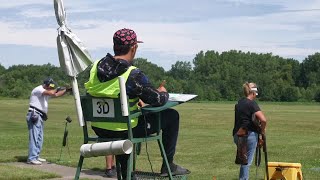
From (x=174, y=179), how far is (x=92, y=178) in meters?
4.78

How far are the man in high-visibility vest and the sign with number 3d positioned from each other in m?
0.07

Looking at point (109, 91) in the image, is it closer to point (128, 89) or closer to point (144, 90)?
point (128, 89)

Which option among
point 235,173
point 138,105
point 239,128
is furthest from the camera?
point 235,173

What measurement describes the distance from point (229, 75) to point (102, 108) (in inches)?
5444

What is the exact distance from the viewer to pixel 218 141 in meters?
20.9

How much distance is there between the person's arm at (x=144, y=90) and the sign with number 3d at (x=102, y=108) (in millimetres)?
222

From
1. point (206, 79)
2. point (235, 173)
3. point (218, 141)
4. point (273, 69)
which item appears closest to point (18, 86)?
point (206, 79)

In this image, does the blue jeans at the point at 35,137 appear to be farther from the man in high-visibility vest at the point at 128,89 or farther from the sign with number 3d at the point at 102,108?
the sign with number 3d at the point at 102,108

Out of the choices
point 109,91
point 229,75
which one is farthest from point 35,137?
point 229,75

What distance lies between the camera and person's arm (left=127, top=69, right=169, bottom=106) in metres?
5.91

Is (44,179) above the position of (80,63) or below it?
below

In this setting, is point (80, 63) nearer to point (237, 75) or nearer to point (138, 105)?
point (138, 105)

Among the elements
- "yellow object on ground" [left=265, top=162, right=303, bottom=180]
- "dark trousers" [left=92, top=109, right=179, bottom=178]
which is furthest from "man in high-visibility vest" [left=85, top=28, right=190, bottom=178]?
"yellow object on ground" [left=265, top=162, right=303, bottom=180]

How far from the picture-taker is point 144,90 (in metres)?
5.93
